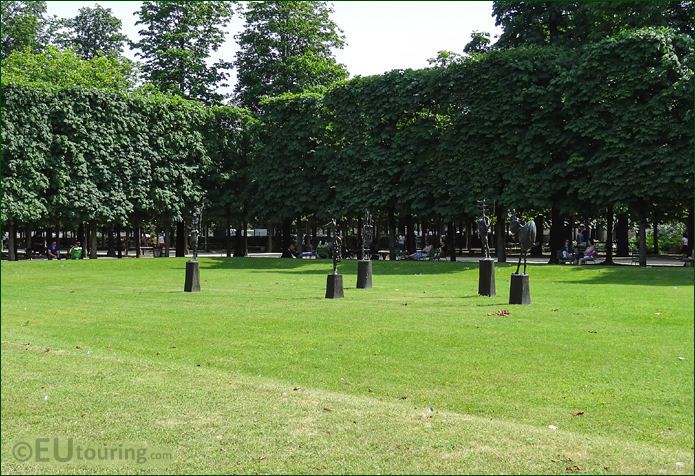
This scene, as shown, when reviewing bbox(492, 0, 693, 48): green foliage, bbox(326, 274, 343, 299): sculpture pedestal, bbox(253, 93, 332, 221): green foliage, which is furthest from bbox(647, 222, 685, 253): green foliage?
bbox(326, 274, 343, 299): sculpture pedestal

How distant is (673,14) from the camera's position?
35.7 meters

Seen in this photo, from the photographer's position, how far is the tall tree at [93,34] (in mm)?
57625

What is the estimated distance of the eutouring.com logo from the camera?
4.72 m

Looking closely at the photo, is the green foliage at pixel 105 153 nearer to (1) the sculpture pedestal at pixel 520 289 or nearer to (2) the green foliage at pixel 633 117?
(2) the green foliage at pixel 633 117

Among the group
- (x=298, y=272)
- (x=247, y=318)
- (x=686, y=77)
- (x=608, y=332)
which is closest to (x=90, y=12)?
(x=298, y=272)

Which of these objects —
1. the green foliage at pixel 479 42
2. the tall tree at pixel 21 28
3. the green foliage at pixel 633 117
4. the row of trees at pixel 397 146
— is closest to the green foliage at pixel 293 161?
the row of trees at pixel 397 146

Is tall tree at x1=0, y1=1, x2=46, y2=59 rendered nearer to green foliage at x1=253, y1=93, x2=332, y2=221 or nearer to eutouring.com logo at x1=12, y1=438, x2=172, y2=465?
green foliage at x1=253, y1=93, x2=332, y2=221

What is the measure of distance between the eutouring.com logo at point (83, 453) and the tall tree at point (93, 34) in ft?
185

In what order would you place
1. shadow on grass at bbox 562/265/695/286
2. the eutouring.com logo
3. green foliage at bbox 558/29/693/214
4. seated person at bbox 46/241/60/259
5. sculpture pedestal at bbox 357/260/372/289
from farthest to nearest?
seated person at bbox 46/241/60/259
green foliage at bbox 558/29/693/214
sculpture pedestal at bbox 357/260/372/289
shadow on grass at bbox 562/265/695/286
the eutouring.com logo

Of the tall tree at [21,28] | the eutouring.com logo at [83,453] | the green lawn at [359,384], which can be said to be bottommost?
the green lawn at [359,384]

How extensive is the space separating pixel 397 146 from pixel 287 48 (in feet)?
51.0

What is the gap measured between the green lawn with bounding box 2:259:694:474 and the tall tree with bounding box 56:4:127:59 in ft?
149

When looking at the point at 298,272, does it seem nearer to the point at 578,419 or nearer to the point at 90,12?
the point at 578,419

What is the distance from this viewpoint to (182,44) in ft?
170
